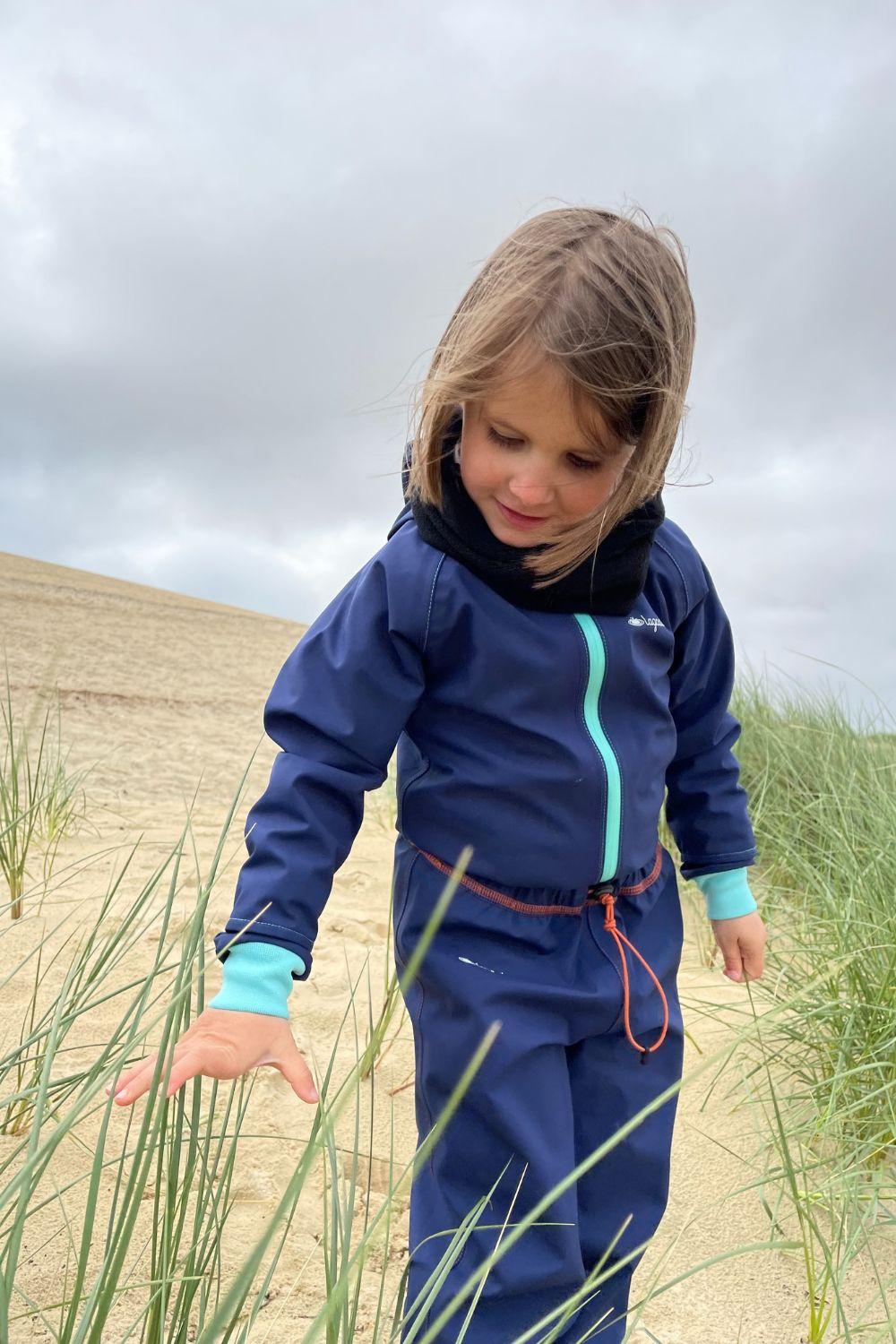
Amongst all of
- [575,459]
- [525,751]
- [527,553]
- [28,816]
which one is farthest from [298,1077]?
[28,816]

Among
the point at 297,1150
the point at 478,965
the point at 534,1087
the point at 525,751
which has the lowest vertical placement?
the point at 297,1150

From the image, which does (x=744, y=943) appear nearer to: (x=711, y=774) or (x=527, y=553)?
(x=711, y=774)

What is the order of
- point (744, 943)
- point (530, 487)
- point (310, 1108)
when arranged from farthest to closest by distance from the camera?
1. point (310, 1108)
2. point (744, 943)
3. point (530, 487)

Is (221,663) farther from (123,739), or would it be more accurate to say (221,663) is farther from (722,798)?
(722,798)

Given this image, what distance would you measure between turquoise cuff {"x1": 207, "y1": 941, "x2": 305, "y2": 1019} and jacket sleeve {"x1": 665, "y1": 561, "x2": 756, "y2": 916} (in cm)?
73

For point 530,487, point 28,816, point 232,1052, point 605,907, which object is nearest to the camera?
point 232,1052

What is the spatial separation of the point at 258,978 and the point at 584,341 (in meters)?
0.80

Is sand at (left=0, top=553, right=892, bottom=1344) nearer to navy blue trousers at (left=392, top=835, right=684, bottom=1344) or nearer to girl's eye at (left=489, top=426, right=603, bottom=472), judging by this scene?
navy blue trousers at (left=392, top=835, right=684, bottom=1344)

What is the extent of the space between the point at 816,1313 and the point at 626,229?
1.43 metres

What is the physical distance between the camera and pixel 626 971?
1.31m

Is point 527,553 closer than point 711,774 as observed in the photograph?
Yes

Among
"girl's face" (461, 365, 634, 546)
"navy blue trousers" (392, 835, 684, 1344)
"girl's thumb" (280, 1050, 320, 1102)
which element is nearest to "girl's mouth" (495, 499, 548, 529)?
"girl's face" (461, 365, 634, 546)

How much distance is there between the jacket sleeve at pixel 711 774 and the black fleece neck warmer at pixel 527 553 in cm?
26

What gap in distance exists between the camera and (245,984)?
42.3 inches
